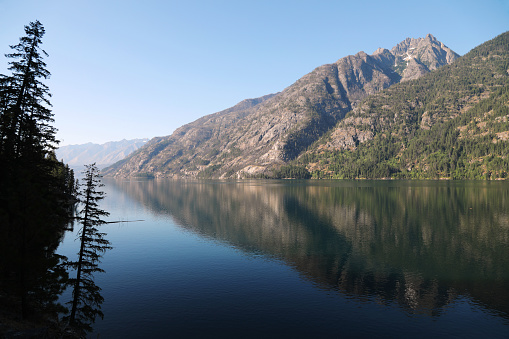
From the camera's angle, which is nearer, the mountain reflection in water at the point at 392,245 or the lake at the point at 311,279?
the lake at the point at 311,279

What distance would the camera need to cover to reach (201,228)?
95.0 m

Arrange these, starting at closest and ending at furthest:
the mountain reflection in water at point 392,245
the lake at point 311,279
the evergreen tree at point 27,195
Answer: the evergreen tree at point 27,195
the lake at point 311,279
the mountain reflection in water at point 392,245

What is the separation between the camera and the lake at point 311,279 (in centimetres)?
3281

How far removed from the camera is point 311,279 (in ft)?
157

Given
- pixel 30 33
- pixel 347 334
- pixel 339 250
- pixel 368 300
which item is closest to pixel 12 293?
pixel 30 33

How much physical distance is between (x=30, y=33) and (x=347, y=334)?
4984 cm

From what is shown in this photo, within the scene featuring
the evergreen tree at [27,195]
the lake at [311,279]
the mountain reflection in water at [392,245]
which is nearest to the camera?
the evergreen tree at [27,195]

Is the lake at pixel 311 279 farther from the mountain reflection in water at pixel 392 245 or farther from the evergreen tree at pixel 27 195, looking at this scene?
the evergreen tree at pixel 27 195

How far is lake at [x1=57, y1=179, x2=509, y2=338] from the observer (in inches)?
1292

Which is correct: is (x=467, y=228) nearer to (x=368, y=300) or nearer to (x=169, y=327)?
(x=368, y=300)

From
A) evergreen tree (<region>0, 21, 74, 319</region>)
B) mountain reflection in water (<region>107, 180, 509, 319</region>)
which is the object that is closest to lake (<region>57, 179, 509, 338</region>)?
mountain reflection in water (<region>107, 180, 509, 319</region>)

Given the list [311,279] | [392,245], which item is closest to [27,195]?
[311,279]

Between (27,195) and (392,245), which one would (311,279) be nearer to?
(392,245)

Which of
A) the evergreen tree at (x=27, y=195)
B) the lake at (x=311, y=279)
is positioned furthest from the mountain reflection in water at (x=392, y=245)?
the evergreen tree at (x=27, y=195)
